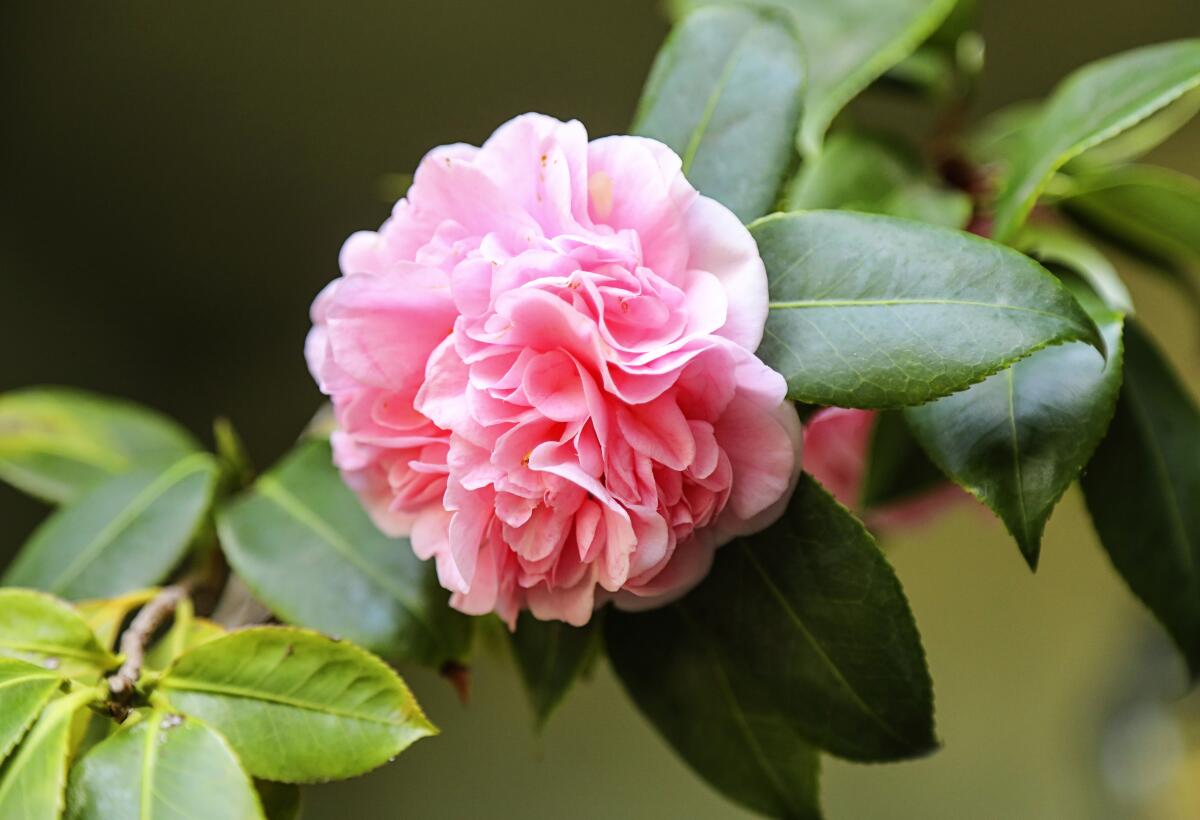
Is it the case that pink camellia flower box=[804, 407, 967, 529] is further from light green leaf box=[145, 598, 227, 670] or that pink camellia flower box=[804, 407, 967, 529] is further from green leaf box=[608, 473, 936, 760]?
light green leaf box=[145, 598, 227, 670]

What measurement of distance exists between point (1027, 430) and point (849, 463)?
0.18 m

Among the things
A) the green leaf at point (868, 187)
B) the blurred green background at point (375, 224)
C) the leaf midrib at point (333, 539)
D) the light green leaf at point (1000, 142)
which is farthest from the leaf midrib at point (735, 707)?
the blurred green background at point (375, 224)

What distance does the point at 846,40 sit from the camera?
1.90 feet

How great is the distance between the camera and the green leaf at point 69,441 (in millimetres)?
636

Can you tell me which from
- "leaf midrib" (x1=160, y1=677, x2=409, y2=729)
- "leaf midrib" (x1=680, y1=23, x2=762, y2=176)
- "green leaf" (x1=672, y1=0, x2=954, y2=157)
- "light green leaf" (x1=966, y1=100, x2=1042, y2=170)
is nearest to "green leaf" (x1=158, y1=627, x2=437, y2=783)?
"leaf midrib" (x1=160, y1=677, x2=409, y2=729)

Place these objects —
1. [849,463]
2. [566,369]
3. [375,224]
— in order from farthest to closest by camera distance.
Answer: [375,224] → [849,463] → [566,369]

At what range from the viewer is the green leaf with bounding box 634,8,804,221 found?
0.38 meters

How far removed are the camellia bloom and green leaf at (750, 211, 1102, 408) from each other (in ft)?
0.08

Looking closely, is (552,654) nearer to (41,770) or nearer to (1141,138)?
(41,770)

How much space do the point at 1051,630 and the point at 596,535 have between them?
41.6 inches

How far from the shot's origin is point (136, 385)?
4.04ft

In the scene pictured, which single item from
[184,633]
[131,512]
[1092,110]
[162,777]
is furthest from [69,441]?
[1092,110]

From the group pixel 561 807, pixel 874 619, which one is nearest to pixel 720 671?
pixel 874 619

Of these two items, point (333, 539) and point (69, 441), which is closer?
point (333, 539)
